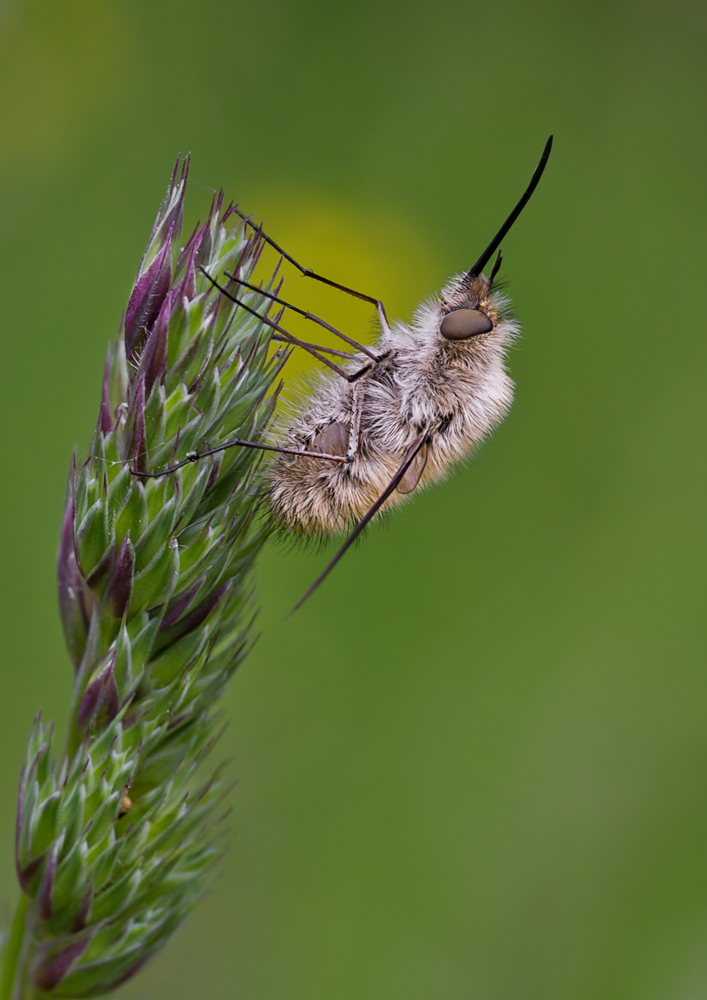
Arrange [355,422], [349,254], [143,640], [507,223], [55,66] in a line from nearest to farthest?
[143,640], [507,223], [355,422], [55,66], [349,254]

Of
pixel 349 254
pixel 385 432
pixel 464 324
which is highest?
pixel 349 254

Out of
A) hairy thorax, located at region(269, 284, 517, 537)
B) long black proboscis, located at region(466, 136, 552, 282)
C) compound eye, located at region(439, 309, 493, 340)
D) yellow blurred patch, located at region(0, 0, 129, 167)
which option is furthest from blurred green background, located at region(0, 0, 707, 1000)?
long black proboscis, located at region(466, 136, 552, 282)

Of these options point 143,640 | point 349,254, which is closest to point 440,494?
point 349,254

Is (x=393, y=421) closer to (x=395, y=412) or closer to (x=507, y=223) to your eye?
(x=395, y=412)

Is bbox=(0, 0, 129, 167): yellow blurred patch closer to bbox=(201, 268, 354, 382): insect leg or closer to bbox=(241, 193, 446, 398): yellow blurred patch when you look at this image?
bbox=(241, 193, 446, 398): yellow blurred patch

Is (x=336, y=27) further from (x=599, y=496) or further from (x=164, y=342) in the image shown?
(x=164, y=342)

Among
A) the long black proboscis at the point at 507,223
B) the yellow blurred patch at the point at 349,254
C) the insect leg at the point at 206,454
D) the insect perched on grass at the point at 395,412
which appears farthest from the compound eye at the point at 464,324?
the yellow blurred patch at the point at 349,254

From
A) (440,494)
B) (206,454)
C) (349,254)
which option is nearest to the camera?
(206,454)
